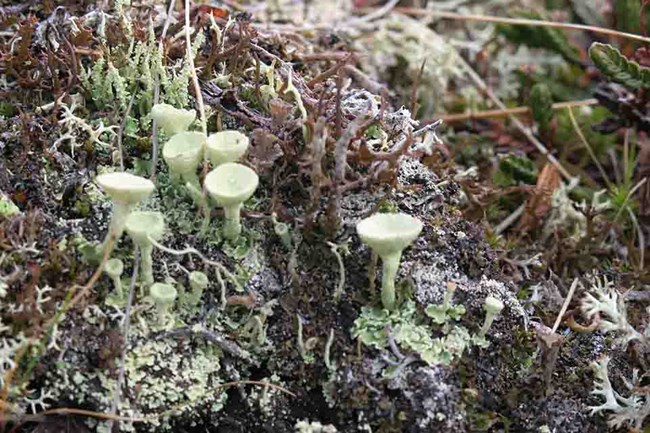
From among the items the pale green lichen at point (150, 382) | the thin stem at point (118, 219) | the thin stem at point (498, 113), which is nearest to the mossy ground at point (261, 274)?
the pale green lichen at point (150, 382)

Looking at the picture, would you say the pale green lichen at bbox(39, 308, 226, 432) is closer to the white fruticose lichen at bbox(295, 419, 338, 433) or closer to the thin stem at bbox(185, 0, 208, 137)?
the white fruticose lichen at bbox(295, 419, 338, 433)

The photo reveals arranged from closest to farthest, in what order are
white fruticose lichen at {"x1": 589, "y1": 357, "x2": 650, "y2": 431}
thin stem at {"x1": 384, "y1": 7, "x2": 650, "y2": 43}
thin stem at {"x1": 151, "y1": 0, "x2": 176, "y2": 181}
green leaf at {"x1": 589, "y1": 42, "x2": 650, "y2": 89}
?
white fruticose lichen at {"x1": 589, "y1": 357, "x2": 650, "y2": 431} → thin stem at {"x1": 151, "y1": 0, "x2": 176, "y2": 181} → green leaf at {"x1": 589, "y1": 42, "x2": 650, "y2": 89} → thin stem at {"x1": 384, "y1": 7, "x2": 650, "y2": 43}

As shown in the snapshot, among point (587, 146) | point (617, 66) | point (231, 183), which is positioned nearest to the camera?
point (231, 183)

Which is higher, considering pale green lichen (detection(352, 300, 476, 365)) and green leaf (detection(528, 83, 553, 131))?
green leaf (detection(528, 83, 553, 131))

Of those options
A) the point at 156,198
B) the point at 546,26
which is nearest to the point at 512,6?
the point at 546,26

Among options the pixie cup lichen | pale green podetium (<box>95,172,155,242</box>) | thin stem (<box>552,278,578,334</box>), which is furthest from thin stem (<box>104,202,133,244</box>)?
thin stem (<box>552,278,578,334</box>)

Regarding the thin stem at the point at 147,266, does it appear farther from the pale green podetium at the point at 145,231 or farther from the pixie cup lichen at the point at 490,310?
the pixie cup lichen at the point at 490,310

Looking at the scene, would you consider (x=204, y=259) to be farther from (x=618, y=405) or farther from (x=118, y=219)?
(x=618, y=405)

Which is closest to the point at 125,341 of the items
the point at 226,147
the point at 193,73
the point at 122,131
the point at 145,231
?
the point at 145,231
